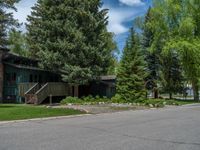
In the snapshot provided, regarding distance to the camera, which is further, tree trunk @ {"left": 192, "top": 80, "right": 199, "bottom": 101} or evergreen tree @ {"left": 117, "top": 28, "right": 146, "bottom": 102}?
tree trunk @ {"left": 192, "top": 80, "right": 199, "bottom": 101}

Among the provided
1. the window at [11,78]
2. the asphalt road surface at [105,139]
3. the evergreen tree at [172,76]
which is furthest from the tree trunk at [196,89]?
the asphalt road surface at [105,139]

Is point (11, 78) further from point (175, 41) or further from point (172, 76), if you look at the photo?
point (172, 76)

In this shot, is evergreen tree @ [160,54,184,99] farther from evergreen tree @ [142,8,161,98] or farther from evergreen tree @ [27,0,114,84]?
evergreen tree @ [27,0,114,84]

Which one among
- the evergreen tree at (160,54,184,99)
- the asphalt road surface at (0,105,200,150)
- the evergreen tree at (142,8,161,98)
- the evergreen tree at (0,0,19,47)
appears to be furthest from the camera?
the evergreen tree at (142,8,161,98)

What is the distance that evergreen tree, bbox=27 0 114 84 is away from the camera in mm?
32344

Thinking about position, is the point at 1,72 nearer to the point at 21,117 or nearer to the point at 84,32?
the point at 84,32

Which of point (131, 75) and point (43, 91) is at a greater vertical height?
point (131, 75)

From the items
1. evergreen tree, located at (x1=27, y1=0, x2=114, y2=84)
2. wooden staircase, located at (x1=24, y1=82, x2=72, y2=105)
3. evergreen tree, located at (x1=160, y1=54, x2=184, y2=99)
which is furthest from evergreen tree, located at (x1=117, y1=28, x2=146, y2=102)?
evergreen tree, located at (x1=160, y1=54, x2=184, y2=99)

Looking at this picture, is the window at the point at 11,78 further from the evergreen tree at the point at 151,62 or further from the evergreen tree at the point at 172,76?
the evergreen tree at the point at 172,76

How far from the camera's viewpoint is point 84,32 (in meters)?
33.7

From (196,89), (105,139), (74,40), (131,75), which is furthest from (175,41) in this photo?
(105,139)

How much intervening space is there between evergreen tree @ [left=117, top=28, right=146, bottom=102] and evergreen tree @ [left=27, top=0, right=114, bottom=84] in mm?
1857

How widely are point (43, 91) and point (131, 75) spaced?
9222 mm

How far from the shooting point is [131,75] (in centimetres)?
3412
